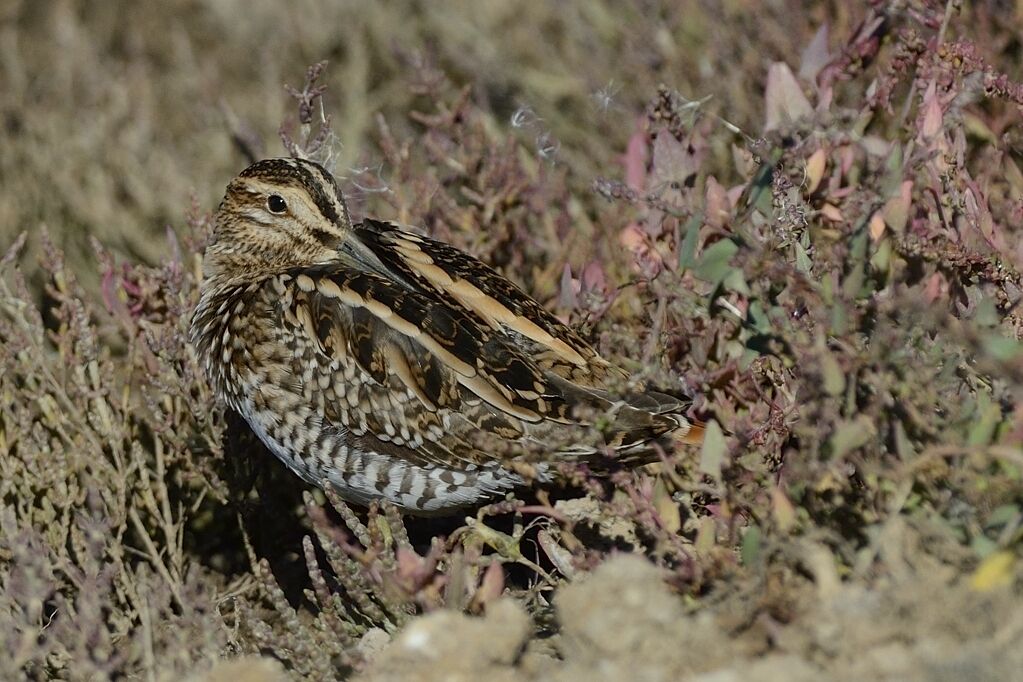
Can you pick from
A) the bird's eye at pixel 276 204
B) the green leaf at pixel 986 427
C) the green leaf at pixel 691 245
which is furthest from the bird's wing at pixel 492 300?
the green leaf at pixel 986 427

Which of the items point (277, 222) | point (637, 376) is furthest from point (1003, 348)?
point (277, 222)

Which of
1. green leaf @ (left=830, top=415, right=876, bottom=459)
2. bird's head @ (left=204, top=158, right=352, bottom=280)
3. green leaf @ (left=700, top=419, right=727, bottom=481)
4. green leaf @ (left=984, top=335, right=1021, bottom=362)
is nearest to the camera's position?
green leaf @ (left=984, top=335, right=1021, bottom=362)

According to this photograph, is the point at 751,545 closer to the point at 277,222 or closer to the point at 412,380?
the point at 412,380

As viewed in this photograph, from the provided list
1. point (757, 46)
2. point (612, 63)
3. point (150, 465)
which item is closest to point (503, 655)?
point (150, 465)

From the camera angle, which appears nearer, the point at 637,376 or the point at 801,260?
the point at 637,376

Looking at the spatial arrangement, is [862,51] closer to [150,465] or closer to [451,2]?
[150,465]

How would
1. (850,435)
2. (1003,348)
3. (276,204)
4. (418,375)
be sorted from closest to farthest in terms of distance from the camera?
(1003,348) < (850,435) < (418,375) < (276,204)

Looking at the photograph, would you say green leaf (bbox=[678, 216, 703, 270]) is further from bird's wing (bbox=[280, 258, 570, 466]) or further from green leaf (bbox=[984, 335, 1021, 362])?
green leaf (bbox=[984, 335, 1021, 362])

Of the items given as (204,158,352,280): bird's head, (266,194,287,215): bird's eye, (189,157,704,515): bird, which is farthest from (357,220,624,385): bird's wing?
(266,194,287,215): bird's eye
